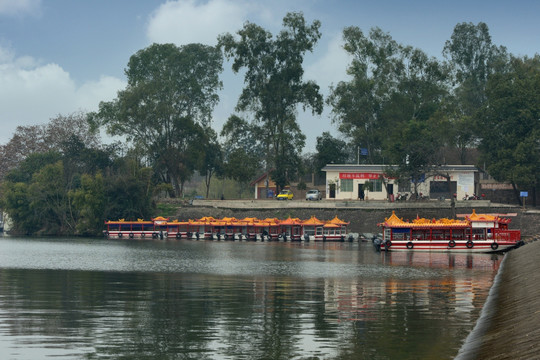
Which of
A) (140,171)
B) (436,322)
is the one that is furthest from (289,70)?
(436,322)

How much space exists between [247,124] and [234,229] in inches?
751

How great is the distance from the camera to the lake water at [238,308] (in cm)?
2891

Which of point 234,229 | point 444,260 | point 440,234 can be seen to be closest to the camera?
point 444,260

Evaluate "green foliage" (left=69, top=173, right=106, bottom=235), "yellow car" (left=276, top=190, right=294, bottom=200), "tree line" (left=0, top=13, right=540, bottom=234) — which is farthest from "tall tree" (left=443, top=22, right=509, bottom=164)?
"green foliage" (left=69, top=173, right=106, bottom=235)

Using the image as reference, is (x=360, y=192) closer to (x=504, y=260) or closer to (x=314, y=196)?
(x=314, y=196)

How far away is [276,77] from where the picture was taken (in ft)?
436

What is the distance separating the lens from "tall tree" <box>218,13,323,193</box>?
13262 centimetres

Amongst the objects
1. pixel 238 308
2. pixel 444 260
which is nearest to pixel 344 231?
pixel 444 260

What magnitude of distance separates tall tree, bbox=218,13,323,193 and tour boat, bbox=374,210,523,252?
42.7 meters

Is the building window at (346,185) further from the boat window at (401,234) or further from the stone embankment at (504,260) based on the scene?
the boat window at (401,234)

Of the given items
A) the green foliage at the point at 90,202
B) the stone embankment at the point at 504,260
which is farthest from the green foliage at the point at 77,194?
the stone embankment at the point at 504,260

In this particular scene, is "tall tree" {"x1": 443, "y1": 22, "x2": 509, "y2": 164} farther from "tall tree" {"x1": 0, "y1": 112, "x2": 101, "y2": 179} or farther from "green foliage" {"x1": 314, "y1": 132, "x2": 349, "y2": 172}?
"tall tree" {"x1": 0, "y1": 112, "x2": 101, "y2": 179}

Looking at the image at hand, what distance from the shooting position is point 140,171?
137250mm

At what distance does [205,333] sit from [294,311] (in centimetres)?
802
